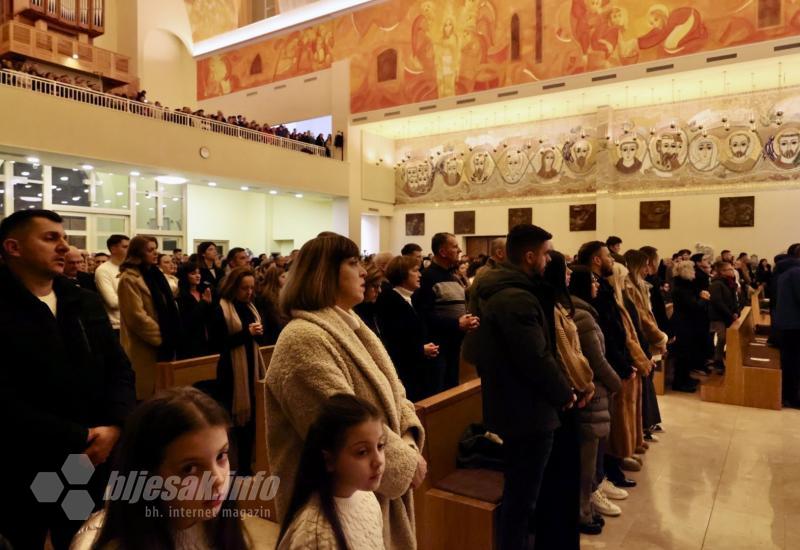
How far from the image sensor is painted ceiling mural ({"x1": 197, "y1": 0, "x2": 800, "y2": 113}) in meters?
13.5

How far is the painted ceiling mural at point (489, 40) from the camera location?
13531 millimetres

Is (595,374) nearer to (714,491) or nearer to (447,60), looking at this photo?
(714,491)

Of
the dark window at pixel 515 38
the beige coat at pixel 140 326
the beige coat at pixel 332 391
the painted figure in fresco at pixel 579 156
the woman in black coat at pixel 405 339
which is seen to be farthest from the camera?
the painted figure in fresco at pixel 579 156

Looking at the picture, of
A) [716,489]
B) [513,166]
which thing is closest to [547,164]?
[513,166]

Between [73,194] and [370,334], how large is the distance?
55.4 ft

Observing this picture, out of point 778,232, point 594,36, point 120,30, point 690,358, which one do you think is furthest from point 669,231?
point 120,30

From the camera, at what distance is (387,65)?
60.8ft

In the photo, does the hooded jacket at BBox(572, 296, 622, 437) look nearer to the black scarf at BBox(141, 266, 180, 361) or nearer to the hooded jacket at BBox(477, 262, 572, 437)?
the hooded jacket at BBox(477, 262, 572, 437)

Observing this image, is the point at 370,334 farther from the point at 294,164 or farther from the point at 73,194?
the point at 73,194

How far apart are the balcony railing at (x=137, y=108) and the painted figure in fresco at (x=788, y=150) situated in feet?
43.3

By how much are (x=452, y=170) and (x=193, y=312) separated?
1518 cm

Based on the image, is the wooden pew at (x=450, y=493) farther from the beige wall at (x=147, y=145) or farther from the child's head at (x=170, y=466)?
the beige wall at (x=147, y=145)

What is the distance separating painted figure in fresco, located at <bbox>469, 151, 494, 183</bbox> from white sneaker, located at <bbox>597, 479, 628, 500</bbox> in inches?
607

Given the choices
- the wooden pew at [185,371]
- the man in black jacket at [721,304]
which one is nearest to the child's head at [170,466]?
the wooden pew at [185,371]
